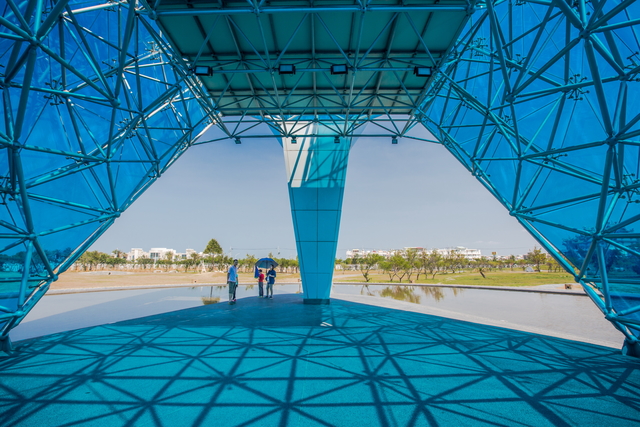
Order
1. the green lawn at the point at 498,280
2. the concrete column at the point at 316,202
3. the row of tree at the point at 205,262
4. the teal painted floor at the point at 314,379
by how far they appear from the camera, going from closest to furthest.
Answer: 1. the teal painted floor at the point at 314,379
2. the concrete column at the point at 316,202
3. the green lawn at the point at 498,280
4. the row of tree at the point at 205,262

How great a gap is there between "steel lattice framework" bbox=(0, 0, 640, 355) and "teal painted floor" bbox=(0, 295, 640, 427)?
2.41 meters

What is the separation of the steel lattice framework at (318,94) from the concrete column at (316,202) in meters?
4.12

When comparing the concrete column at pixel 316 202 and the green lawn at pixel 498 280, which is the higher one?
the concrete column at pixel 316 202

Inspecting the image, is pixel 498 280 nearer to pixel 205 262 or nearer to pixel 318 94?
pixel 318 94

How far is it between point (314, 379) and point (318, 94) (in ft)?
51.6

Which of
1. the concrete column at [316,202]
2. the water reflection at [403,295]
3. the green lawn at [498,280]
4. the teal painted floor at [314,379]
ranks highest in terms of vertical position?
the concrete column at [316,202]

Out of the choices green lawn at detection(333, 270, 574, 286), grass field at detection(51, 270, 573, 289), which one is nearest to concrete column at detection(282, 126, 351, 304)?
grass field at detection(51, 270, 573, 289)

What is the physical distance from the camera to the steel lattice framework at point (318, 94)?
9.00 meters

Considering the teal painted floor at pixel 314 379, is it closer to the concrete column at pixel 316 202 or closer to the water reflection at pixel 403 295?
the concrete column at pixel 316 202

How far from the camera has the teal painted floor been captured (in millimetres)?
5707

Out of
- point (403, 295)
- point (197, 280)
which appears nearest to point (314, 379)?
point (403, 295)

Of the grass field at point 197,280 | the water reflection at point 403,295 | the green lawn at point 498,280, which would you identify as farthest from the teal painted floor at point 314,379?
the green lawn at point 498,280

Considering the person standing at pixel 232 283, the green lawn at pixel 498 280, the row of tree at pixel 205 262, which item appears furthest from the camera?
the row of tree at pixel 205 262

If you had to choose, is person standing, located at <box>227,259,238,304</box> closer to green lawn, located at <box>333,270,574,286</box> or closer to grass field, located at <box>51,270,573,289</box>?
grass field, located at <box>51,270,573,289</box>
